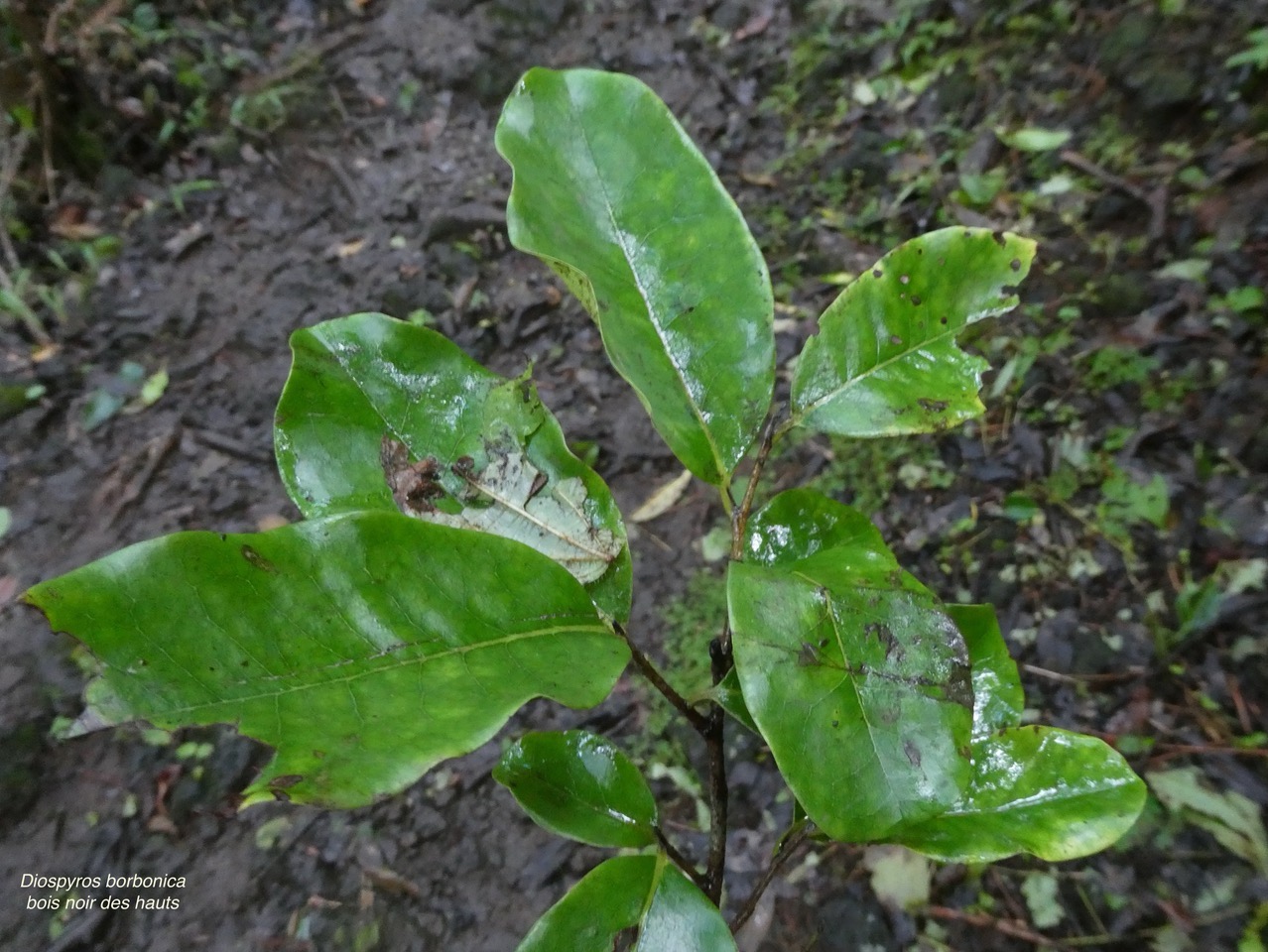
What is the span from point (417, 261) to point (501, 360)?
54 centimetres

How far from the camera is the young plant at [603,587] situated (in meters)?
0.50

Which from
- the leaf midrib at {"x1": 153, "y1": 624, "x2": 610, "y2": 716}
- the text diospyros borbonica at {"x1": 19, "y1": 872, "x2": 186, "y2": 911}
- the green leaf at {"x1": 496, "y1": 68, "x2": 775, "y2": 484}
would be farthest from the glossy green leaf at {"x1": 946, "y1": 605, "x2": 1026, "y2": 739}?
the text diospyros borbonica at {"x1": 19, "y1": 872, "x2": 186, "y2": 911}

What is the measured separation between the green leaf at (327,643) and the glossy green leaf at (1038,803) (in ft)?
1.30

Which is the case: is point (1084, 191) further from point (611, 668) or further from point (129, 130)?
point (129, 130)

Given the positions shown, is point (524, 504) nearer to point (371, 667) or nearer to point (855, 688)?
point (371, 667)

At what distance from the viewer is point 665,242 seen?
725 mm

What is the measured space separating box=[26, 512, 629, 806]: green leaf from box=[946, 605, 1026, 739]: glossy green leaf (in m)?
0.43

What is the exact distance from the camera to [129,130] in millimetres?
2824

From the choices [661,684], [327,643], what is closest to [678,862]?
[661,684]

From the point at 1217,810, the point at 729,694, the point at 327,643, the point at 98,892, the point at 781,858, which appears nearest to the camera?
the point at 327,643

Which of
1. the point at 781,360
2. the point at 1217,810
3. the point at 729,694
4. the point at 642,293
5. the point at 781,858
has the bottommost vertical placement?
the point at 1217,810

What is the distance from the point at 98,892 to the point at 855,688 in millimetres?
1600

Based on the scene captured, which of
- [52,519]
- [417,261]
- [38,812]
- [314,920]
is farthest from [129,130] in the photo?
[314,920]

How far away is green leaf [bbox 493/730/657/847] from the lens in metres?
0.75
